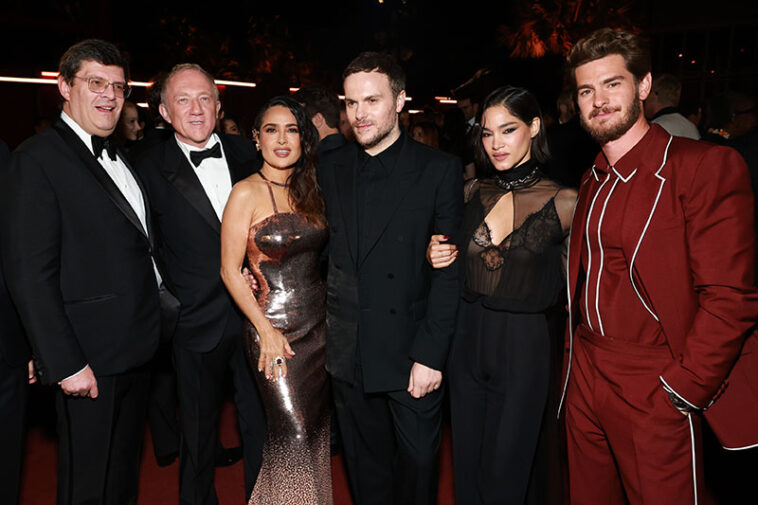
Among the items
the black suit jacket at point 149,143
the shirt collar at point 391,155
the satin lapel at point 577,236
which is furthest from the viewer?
the black suit jacket at point 149,143

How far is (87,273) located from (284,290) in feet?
2.68

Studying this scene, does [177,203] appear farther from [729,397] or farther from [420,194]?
[729,397]

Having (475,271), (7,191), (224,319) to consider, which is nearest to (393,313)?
(475,271)

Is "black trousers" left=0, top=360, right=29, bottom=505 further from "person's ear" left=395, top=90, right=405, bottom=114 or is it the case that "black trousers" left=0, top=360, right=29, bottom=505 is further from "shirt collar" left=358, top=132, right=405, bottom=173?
"person's ear" left=395, top=90, right=405, bottom=114

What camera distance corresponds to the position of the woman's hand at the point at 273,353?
8.43 feet

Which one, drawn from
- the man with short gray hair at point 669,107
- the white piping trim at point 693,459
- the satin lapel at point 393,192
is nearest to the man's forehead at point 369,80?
the satin lapel at point 393,192

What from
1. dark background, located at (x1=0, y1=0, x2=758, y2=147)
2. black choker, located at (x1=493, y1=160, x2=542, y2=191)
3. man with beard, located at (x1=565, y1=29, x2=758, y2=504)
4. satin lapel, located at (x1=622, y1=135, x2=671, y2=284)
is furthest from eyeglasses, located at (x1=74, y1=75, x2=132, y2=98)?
dark background, located at (x1=0, y1=0, x2=758, y2=147)

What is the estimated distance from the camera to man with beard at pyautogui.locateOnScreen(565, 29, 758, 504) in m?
1.77

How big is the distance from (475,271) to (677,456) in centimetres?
100

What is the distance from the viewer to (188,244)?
8.80ft

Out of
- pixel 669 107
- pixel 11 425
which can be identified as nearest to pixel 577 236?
pixel 11 425

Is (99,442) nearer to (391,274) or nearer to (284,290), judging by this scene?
(284,290)

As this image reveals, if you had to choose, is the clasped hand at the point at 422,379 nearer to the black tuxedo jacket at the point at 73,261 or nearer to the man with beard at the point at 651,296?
the man with beard at the point at 651,296

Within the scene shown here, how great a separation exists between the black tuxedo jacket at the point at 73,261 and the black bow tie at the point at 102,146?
0.19 ft
